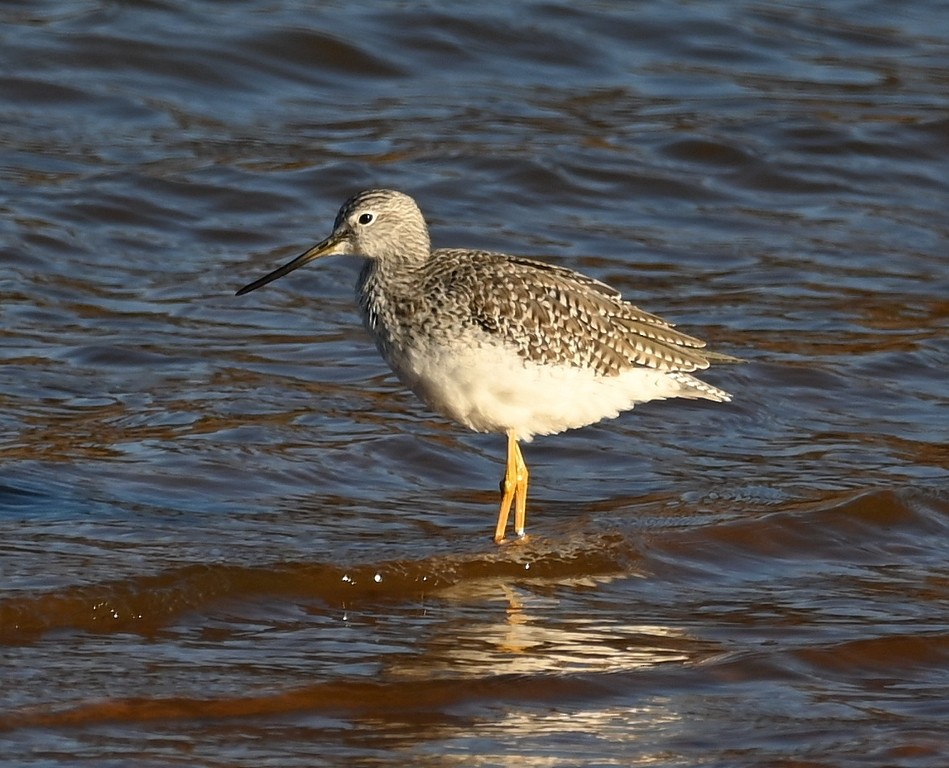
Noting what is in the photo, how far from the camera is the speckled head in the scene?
9.19m

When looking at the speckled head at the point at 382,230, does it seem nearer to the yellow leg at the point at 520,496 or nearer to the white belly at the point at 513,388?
the white belly at the point at 513,388

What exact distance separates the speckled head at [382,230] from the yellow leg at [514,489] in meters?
1.08

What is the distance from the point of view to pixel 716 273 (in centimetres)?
1378

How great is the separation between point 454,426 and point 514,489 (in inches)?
67.1

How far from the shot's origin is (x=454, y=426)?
428 inches

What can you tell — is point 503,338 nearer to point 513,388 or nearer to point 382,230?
point 513,388

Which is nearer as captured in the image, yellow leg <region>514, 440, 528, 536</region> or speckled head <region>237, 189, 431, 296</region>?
yellow leg <region>514, 440, 528, 536</region>

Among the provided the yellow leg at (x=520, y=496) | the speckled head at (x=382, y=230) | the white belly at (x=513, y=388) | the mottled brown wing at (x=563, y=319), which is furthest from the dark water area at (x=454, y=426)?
the speckled head at (x=382, y=230)

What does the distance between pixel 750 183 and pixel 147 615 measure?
31.8 feet

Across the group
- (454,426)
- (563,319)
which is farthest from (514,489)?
(454,426)

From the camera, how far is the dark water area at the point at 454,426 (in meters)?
6.88

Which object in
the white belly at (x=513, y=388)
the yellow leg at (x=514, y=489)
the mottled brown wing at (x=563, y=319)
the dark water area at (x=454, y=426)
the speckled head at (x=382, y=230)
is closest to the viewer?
the dark water area at (x=454, y=426)

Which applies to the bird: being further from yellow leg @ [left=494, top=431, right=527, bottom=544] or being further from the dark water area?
the dark water area

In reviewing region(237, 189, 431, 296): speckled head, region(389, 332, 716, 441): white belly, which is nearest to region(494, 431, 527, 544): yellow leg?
region(389, 332, 716, 441): white belly
